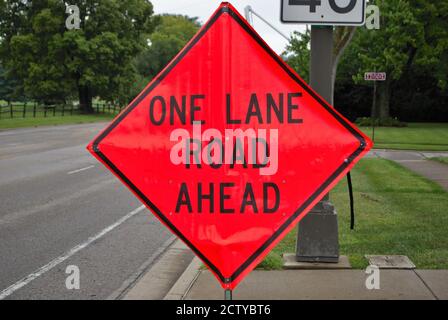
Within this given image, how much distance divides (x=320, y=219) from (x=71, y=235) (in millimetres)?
3640

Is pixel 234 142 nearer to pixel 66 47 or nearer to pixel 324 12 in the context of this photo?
pixel 324 12

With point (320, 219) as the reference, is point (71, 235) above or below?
below

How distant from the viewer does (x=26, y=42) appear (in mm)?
51594

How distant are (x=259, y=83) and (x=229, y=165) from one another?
1.67ft

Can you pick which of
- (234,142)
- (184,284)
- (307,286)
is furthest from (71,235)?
(234,142)

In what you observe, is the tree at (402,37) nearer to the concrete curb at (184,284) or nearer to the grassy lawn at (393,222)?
the grassy lawn at (393,222)

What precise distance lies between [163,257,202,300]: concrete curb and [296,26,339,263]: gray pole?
1.08 metres

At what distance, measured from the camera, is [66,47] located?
170 ft

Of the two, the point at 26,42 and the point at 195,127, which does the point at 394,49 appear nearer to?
the point at 26,42

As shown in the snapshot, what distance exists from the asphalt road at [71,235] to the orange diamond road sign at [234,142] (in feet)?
7.65

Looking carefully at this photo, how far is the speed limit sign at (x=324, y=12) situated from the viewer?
5055 mm

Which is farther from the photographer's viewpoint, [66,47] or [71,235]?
[66,47]

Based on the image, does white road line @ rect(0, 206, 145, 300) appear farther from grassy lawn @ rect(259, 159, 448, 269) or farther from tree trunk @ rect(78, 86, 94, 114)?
tree trunk @ rect(78, 86, 94, 114)

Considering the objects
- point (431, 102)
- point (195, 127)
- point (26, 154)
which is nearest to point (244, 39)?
point (195, 127)
